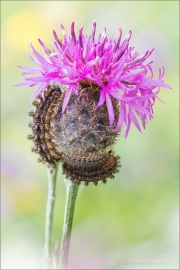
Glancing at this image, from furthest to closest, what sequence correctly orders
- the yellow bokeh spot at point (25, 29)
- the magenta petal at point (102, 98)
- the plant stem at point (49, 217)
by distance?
the yellow bokeh spot at point (25, 29) → the plant stem at point (49, 217) → the magenta petal at point (102, 98)

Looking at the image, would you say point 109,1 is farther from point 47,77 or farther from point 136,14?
point 47,77

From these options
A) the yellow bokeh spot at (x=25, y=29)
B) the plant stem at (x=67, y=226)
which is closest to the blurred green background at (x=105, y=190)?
the yellow bokeh spot at (x=25, y=29)

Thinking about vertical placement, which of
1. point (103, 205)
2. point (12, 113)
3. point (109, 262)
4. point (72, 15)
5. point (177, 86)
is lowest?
point (109, 262)

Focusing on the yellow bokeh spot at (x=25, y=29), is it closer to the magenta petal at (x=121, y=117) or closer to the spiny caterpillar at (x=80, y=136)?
the spiny caterpillar at (x=80, y=136)

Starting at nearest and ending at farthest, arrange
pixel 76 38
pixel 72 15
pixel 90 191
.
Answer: pixel 76 38 < pixel 90 191 < pixel 72 15

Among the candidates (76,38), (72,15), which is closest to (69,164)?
(76,38)

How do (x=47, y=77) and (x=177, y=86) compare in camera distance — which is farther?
(x=177, y=86)
